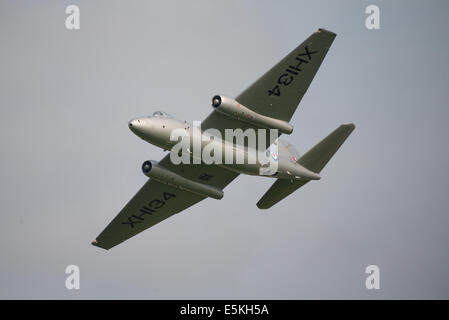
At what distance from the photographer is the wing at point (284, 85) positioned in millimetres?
41000

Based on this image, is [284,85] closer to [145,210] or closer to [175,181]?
[175,181]

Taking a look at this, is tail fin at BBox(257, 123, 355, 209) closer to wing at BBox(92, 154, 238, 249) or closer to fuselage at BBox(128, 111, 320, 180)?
fuselage at BBox(128, 111, 320, 180)

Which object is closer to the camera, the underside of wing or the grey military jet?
the grey military jet

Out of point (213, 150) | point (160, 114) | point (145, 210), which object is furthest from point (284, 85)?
point (145, 210)

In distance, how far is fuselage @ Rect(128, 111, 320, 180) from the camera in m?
41.5

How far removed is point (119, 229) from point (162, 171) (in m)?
7.76

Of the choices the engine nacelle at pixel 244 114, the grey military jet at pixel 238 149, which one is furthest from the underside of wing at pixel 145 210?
the engine nacelle at pixel 244 114

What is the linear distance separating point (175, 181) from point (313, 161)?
30.2ft

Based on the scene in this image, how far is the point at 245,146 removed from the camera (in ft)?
145

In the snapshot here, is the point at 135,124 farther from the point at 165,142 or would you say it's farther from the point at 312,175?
the point at 312,175

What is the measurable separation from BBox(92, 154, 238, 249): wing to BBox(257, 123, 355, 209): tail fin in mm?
2877

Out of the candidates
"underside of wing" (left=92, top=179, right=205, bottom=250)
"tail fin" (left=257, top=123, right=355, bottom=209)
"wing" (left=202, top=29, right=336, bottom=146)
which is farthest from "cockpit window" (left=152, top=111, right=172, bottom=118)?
"tail fin" (left=257, top=123, right=355, bottom=209)

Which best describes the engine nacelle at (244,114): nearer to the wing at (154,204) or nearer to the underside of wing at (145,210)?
the wing at (154,204)

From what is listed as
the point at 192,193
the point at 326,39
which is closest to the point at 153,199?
the point at 192,193
